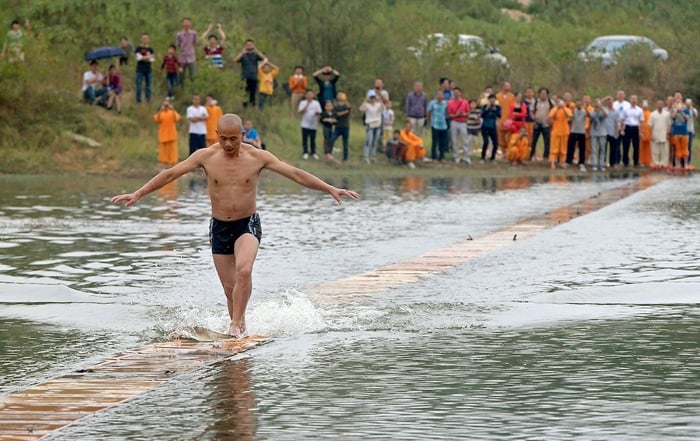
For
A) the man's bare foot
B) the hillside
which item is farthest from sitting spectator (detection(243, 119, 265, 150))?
the man's bare foot

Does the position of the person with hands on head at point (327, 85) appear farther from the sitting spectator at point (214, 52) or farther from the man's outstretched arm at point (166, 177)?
the man's outstretched arm at point (166, 177)

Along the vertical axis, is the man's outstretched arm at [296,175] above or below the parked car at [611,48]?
below

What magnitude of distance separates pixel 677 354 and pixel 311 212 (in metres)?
12.7

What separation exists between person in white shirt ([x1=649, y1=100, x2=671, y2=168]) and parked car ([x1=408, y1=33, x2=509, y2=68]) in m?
9.83

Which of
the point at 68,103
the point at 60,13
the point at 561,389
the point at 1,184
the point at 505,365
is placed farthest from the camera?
the point at 60,13

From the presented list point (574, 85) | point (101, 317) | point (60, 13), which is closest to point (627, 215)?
point (101, 317)

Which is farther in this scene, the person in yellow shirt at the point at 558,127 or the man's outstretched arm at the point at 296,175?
the person in yellow shirt at the point at 558,127

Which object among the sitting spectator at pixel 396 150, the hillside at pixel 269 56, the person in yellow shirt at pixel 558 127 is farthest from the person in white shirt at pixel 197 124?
the person in yellow shirt at pixel 558 127

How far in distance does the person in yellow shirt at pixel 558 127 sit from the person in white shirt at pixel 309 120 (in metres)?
5.37

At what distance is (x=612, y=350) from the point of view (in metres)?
9.52

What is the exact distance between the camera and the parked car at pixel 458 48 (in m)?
44.7

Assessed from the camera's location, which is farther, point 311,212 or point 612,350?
point 311,212

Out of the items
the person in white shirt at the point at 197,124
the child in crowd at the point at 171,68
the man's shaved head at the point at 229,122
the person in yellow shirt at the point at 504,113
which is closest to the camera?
the man's shaved head at the point at 229,122

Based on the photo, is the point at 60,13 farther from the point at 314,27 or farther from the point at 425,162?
the point at 425,162
